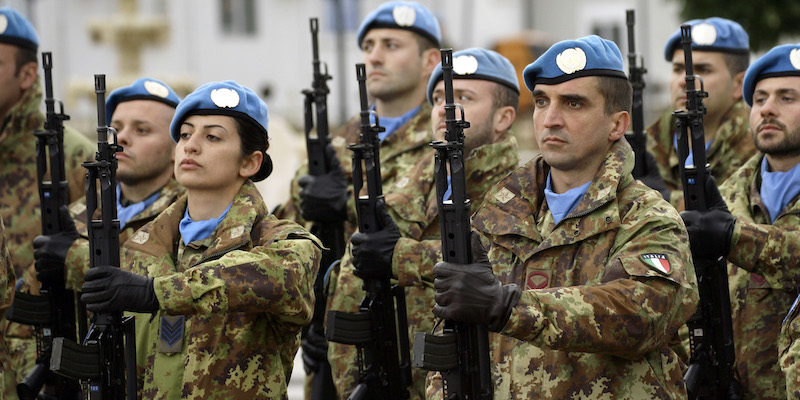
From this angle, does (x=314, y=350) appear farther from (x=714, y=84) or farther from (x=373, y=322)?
(x=714, y=84)

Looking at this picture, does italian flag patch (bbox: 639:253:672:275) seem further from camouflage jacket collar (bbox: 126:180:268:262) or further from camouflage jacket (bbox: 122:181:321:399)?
camouflage jacket collar (bbox: 126:180:268:262)

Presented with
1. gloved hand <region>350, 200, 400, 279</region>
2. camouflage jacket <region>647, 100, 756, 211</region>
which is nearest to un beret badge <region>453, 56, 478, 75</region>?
gloved hand <region>350, 200, 400, 279</region>

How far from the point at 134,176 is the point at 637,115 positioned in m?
2.82

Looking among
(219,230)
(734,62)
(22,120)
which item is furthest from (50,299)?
(734,62)

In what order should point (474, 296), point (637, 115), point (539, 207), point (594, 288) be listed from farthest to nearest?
point (637, 115) → point (539, 207) → point (594, 288) → point (474, 296)

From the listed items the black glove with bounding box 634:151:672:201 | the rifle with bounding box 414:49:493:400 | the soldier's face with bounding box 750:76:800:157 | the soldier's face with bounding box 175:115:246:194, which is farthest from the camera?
the black glove with bounding box 634:151:672:201

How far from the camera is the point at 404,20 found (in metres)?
7.52

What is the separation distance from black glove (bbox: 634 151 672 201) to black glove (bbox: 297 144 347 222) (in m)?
1.65

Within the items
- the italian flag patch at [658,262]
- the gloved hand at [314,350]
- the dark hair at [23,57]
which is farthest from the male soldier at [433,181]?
the dark hair at [23,57]

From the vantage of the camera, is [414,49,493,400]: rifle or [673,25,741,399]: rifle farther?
[673,25,741,399]: rifle

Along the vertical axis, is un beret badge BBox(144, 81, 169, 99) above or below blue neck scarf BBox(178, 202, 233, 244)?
above

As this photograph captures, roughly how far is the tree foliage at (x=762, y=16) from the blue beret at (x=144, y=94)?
46.9 feet

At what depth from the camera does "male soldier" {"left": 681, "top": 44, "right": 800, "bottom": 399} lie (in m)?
A: 5.44

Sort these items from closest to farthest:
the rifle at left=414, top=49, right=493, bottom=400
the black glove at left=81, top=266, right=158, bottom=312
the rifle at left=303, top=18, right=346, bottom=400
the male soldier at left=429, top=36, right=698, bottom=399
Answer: the male soldier at left=429, top=36, right=698, bottom=399, the rifle at left=414, top=49, right=493, bottom=400, the black glove at left=81, top=266, right=158, bottom=312, the rifle at left=303, top=18, right=346, bottom=400
